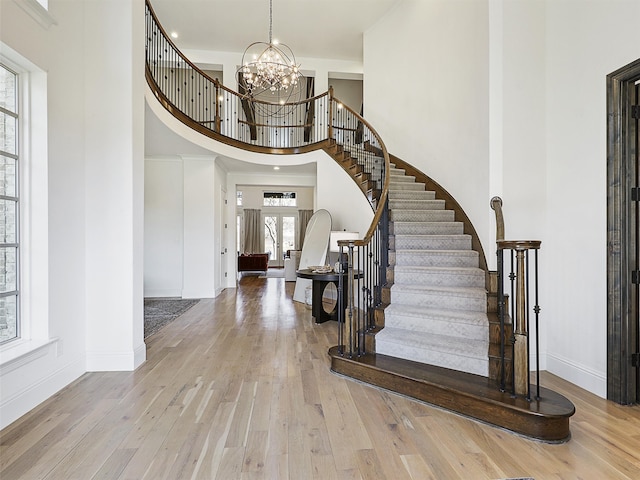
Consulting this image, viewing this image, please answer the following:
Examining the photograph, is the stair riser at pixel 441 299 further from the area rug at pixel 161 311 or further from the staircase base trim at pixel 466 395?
the area rug at pixel 161 311

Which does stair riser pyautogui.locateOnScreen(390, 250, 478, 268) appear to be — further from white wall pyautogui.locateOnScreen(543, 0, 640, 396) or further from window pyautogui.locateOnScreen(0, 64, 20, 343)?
window pyautogui.locateOnScreen(0, 64, 20, 343)

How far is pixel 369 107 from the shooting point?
7336 millimetres

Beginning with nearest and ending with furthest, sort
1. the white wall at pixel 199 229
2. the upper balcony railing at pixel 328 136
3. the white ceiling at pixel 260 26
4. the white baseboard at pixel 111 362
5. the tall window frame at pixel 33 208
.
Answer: the tall window frame at pixel 33 208, the white baseboard at pixel 111 362, the upper balcony railing at pixel 328 136, the white ceiling at pixel 260 26, the white wall at pixel 199 229

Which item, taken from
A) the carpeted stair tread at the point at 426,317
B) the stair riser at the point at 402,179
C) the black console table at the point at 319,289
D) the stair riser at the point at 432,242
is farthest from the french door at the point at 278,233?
the carpeted stair tread at the point at 426,317

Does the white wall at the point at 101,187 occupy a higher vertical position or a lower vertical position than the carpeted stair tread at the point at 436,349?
higher

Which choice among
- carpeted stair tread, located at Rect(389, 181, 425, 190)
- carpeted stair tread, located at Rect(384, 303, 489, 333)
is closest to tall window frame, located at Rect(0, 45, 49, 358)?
carpeted stair tread, located at Rect(384, 303, 489, 333)

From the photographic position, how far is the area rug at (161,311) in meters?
4.78

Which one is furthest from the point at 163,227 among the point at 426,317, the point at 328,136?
the point at 426,317

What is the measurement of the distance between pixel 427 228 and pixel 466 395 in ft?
7.72

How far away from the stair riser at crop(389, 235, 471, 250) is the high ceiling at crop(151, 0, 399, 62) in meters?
5.13

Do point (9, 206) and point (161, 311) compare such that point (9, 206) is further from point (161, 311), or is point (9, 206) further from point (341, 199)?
point (341, 199)

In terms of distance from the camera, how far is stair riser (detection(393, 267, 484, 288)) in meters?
3.54

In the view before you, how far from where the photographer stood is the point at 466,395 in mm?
2355

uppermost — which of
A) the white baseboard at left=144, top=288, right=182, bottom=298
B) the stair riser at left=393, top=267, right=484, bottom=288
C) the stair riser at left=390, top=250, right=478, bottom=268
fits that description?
the stair riser at left=390, top=250, right=478, bottom=268
